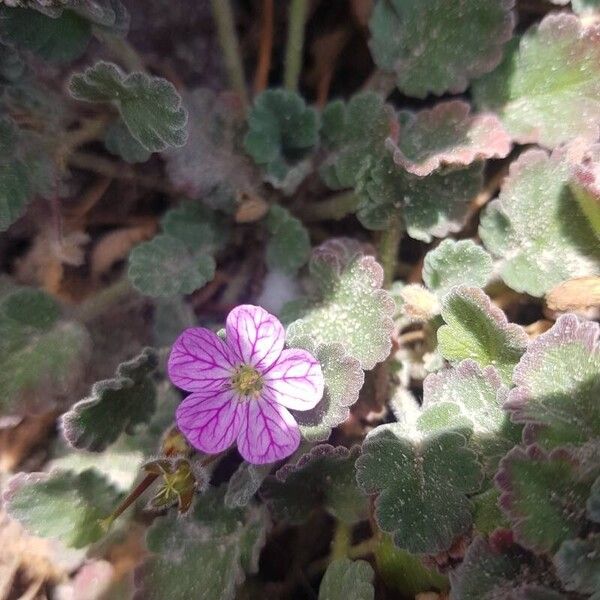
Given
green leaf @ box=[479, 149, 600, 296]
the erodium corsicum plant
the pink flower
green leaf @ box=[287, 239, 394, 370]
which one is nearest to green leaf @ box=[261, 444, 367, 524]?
the erodium corsicum plant

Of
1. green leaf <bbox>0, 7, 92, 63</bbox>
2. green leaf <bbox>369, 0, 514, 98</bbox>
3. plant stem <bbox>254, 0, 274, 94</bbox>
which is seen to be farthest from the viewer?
plant stem <bbox>254, 0, 274, 94</bbox>

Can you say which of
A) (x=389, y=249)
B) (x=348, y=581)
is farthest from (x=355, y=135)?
(x=348, y=581)

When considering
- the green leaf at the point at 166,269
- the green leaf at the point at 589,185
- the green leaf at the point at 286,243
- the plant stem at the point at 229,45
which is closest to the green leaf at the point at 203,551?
the green leaf at the point at 166,269

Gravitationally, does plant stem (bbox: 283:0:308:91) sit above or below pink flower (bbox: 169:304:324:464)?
above

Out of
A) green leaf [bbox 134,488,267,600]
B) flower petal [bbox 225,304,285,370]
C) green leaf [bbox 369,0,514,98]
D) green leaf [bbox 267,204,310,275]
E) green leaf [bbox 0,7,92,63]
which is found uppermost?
green leaf [bbox 369,0,514,98]

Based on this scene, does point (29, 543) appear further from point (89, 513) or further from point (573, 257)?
point (573, 257)

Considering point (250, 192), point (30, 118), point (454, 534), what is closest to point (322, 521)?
point (454, 534)

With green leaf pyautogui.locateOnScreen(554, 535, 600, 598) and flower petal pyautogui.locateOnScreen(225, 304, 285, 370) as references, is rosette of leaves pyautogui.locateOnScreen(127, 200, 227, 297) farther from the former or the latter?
green leaf pyautogui.locateOnScreen(554, 535, 600, 598)
